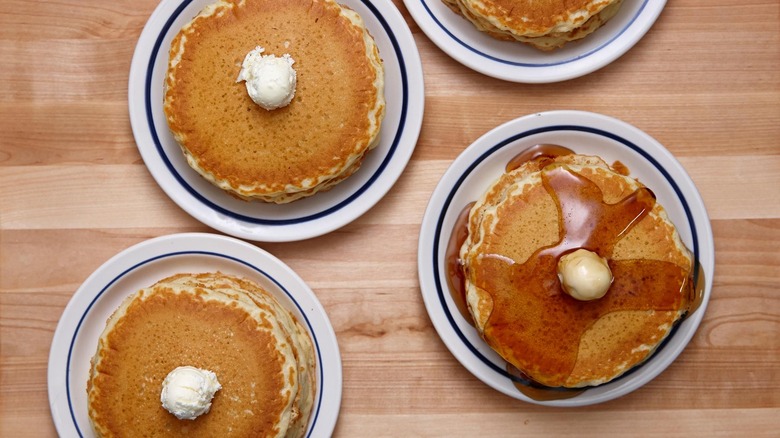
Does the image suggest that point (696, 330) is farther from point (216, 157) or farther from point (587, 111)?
point (216, 157)

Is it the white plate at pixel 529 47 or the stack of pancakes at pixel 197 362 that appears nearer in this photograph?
the stack of pancakes at pixel 197 362

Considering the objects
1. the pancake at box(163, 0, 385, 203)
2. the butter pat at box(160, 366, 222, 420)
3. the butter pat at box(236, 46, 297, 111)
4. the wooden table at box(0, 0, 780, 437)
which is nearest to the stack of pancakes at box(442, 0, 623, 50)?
the wooden table at box(0, 0, 780, 437)

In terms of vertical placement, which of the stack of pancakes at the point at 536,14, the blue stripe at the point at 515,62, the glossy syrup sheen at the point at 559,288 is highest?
the stack of pancakes at the point at 536,14

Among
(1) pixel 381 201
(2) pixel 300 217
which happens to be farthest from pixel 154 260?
(1) pixel 381 201

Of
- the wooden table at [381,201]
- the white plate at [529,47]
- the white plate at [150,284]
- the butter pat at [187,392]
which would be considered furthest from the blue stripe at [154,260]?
the white plate at [529,47]

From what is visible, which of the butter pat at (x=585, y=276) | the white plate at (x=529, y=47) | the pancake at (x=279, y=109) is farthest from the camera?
the white plate at (x=529, y=47)

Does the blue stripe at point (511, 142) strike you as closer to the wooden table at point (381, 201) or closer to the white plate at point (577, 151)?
the white plate at point (577, 151)

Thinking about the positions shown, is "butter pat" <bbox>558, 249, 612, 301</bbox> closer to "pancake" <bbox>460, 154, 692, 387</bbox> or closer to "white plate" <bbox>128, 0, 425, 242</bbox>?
"pancake" <bbox>460, 154, 692, 387</bbox>

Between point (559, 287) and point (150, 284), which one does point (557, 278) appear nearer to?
point (559, 287)
